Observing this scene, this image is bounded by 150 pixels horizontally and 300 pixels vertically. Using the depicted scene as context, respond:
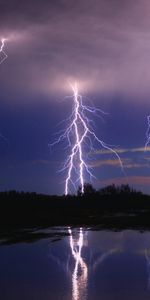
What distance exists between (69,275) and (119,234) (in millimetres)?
8318

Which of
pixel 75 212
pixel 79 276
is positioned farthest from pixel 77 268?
pixel 75 212

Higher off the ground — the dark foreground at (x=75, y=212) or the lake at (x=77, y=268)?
the dark foreground at (x=75, y=212)

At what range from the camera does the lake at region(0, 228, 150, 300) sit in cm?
773

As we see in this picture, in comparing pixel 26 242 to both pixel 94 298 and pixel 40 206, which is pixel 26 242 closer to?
pixel 94 298

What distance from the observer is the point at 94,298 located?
7270 millimetres

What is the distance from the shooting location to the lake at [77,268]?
773cm

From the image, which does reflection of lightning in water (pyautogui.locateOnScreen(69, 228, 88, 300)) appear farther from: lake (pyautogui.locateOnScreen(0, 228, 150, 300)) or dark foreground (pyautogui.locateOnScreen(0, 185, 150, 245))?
dark foreground (pyautogui.locateOnScreen(0, 185, 150, 245))

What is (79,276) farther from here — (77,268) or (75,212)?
(75,212)

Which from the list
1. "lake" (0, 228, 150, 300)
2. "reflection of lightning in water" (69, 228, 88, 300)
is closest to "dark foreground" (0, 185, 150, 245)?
"lake" (0, 228, 150, 300)

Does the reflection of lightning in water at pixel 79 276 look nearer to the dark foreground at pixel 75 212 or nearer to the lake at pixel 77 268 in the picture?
the lake at pixel 77 268

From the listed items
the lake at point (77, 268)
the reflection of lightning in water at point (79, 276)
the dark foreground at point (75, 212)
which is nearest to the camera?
the reflection of lightning in water at point (79, 276)

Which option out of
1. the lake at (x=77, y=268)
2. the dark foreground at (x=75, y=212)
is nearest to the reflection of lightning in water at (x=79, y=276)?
the lake at (x=77, y=268)

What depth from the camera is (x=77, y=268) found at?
9984 millimetres

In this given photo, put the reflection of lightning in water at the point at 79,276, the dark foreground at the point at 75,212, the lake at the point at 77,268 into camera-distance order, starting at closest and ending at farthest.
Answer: the reflection of lightning in water at the point at 79,276
the lake at the point at 77,268
the dark foreground at the point at 75,212
